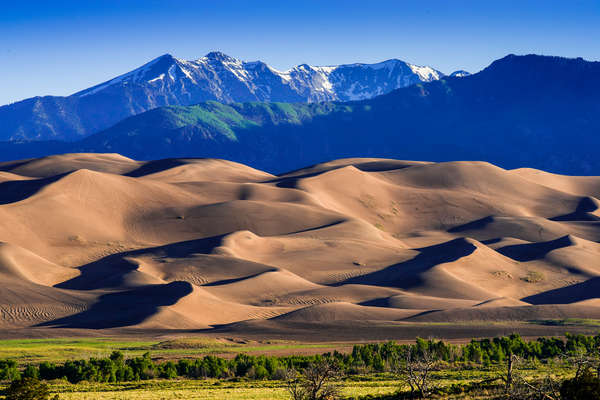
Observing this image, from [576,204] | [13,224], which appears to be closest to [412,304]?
[13,224]

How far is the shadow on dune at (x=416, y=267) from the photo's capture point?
9550cm

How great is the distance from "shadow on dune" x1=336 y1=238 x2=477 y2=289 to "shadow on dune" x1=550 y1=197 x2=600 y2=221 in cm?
4492

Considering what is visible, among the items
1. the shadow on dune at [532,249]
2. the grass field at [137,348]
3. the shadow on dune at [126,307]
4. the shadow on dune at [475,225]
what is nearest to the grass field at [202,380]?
the grass field at [137,348]

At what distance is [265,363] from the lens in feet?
171

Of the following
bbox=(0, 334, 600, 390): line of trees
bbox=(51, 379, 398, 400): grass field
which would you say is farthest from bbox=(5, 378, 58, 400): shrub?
bbox=(0, 334, 600, 390): line of trees

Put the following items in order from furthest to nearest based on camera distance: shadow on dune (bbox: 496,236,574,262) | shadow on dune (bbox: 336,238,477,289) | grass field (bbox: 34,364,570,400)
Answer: shadow on dune (bbox: 496,236,574,262) → shadow on dune (bbox: 336,238,477,289) → grass field (bbox: 34,364,570,400)

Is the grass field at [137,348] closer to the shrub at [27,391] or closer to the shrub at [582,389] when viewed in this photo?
the shrub at [27,391]

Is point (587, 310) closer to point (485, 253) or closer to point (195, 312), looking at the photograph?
point (485, 253)

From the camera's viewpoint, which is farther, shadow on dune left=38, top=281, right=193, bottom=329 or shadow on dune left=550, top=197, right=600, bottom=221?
shadow on dune left=550, top=197, right=600, bottom=221

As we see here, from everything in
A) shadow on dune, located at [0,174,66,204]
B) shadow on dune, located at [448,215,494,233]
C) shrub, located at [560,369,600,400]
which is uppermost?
shadow on dune, located at [0,174,66,204]

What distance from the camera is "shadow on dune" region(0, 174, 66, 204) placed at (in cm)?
12519

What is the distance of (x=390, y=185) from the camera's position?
15562 centimetres

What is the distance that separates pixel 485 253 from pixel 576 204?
58.6 meters

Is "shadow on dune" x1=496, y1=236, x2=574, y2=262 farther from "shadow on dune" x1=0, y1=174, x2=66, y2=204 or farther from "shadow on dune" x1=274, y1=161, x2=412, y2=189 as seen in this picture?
"shadow on dune" x1=0, y1=174, x2=66, y2=204
